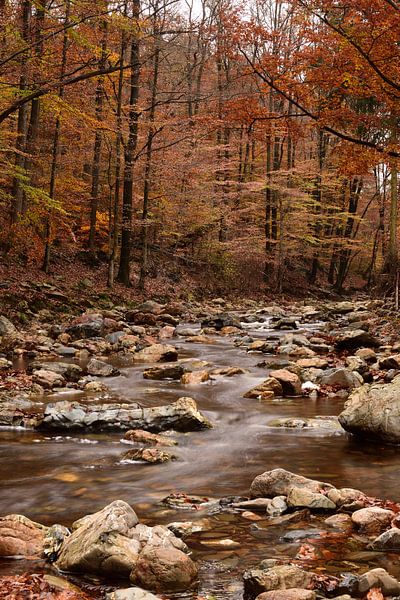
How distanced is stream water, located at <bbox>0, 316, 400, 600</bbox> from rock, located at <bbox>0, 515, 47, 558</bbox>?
100 millimetres

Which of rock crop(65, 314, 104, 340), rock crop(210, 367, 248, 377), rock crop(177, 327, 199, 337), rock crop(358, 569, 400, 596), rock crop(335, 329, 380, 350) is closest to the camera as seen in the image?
rock crop(358, 569, 400, 596)

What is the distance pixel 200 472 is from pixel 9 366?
17.2 feet

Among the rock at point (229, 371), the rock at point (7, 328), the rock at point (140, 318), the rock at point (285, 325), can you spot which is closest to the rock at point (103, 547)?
the rock at point (229, 371)

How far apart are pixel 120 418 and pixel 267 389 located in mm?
2666

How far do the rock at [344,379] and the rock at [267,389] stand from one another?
80 centimetres

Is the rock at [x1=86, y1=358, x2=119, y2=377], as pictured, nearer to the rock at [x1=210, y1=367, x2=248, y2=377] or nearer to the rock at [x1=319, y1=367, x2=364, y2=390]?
the rock at [x1=210, y1=367, x2=248, y2=377]

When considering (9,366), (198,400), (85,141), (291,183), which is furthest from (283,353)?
(291,183)

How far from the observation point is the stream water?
3.34 m

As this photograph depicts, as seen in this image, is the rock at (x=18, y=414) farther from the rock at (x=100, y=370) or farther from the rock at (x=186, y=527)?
the rock at (x=186, y=527)

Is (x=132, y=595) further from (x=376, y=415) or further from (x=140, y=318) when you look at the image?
(x=140, y=318)

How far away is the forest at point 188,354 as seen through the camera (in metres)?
3.33

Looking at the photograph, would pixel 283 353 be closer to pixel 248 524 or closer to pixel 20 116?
pixel 248 524

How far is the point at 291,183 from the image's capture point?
28453 mm

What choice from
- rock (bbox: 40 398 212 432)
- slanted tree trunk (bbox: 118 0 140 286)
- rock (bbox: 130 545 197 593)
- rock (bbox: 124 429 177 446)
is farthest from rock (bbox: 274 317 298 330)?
rock (bbox: 130 545 197 593)
